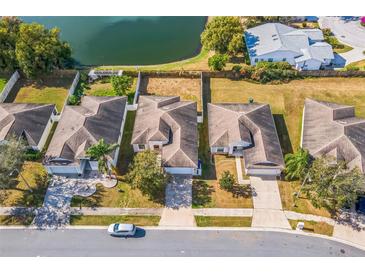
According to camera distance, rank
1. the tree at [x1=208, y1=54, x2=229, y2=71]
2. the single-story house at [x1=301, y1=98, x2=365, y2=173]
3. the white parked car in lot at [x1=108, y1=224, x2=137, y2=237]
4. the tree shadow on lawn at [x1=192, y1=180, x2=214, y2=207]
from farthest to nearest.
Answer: the tree at [x1=208, y1=54, x2=229, y2=71] → the single-story house at [x1=301, y1=98, x2=365, y2=173] → the tree shadow on lawn at [x1=192, y1=180, x2=214, y2=207] → the white parked car in lot at [x1=108, y1=224, x2=137, y2=237]

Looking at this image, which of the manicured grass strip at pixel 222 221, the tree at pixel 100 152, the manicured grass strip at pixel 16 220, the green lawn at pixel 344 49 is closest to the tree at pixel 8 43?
the tree at pixel 100 152

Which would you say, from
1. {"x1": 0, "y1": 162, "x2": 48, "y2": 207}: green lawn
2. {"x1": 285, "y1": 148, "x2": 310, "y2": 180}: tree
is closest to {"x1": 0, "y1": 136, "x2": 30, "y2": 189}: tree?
{"x1": 0, "y1": 162, "x2": 48, "y2": 207}: green lawn

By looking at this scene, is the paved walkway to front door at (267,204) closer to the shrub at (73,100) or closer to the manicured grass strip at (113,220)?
the manicured grass strip at (113,220)

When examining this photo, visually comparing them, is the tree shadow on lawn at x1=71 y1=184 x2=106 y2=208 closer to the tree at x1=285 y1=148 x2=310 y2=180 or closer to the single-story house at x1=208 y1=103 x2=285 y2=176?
the single-story house at x1=208 y1=103 x2=285 y2=176

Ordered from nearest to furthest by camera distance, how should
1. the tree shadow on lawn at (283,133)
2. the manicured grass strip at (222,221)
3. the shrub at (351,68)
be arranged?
1. the manicured grass strip at (222,221)
2. the tree shadow on lawn at (283,133)
3. the shrub at (351,68)

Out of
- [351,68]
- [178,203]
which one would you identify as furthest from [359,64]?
[178,203]

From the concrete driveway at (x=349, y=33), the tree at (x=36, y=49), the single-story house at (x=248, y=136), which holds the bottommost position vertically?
the single-story house at (x=248, y=136)
